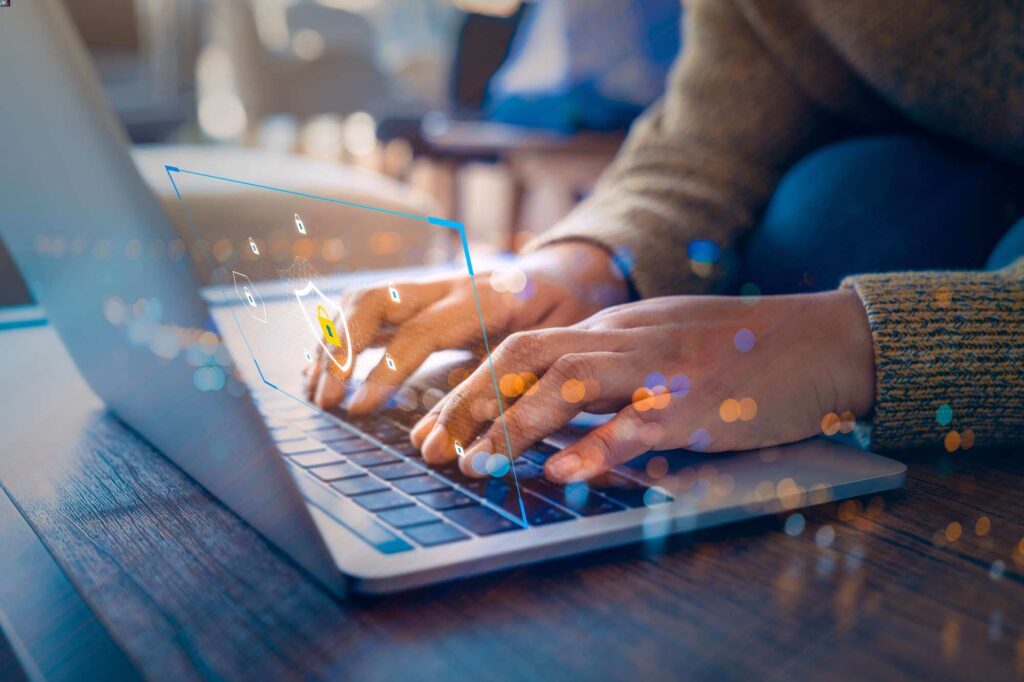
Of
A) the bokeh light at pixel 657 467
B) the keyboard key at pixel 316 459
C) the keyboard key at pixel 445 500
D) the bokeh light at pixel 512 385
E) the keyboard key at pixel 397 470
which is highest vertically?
the bokeh light at pixel 512 385

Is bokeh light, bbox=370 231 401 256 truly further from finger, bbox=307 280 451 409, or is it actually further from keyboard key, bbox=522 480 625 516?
keyboard key, bbox=522 480 625 516

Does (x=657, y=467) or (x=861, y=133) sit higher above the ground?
(x=861, y=133)

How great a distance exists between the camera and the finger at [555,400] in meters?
0.36

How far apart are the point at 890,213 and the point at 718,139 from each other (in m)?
0.19

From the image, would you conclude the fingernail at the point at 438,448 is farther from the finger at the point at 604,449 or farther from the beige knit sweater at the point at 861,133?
the beige knit sweater at the point at 861,133

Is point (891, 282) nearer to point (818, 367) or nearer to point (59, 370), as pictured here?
point (818, 367)

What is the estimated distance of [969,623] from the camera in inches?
10.8

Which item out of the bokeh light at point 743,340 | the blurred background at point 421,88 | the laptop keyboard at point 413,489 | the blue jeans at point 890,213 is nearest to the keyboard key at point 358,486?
the laptop keyboard at point 413,489

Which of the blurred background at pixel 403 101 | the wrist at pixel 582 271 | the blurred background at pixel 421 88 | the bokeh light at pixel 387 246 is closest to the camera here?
the wrist at pixel 582 271

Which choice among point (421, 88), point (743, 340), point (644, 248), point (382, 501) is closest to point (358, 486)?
point (382, 501)

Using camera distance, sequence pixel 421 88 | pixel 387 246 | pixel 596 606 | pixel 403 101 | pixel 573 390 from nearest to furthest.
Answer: pixel 596 606 < pixel 573 390 < pixel 387 246 < pixel 403 101 < pixel 421 88

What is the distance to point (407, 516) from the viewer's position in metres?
0.33

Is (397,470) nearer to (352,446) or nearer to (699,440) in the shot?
(352,446)

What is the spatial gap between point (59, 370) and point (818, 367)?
54cm
